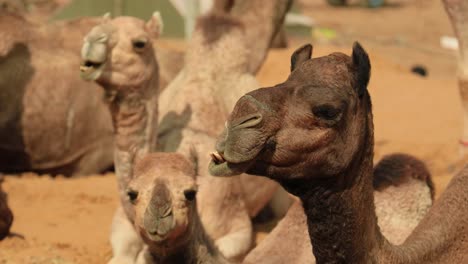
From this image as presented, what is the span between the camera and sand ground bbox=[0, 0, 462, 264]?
9016mm

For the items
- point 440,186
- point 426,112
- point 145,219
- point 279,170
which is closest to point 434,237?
point 279,170

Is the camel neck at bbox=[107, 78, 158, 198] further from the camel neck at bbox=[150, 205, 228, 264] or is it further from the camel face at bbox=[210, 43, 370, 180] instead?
the camel face at bbox=[210, 43, 370, 180]

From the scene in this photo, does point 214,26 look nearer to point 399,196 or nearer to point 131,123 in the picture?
point 131,123

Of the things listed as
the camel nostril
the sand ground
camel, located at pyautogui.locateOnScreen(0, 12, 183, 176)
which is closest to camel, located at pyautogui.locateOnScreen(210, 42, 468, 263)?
the camel nostril

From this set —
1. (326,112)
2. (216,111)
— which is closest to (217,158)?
(326,112)

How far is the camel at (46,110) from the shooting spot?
11359 mm

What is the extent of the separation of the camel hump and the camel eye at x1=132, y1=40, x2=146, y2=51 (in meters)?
1.92

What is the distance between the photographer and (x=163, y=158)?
6.91m

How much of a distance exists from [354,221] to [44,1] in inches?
543

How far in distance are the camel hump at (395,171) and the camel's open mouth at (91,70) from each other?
1954 mm

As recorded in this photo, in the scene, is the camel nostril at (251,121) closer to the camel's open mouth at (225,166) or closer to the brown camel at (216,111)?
the camel's open mouth at (225,166)

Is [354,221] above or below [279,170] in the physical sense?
below

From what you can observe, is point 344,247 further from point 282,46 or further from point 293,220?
point 282,46

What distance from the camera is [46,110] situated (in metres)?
11.4
